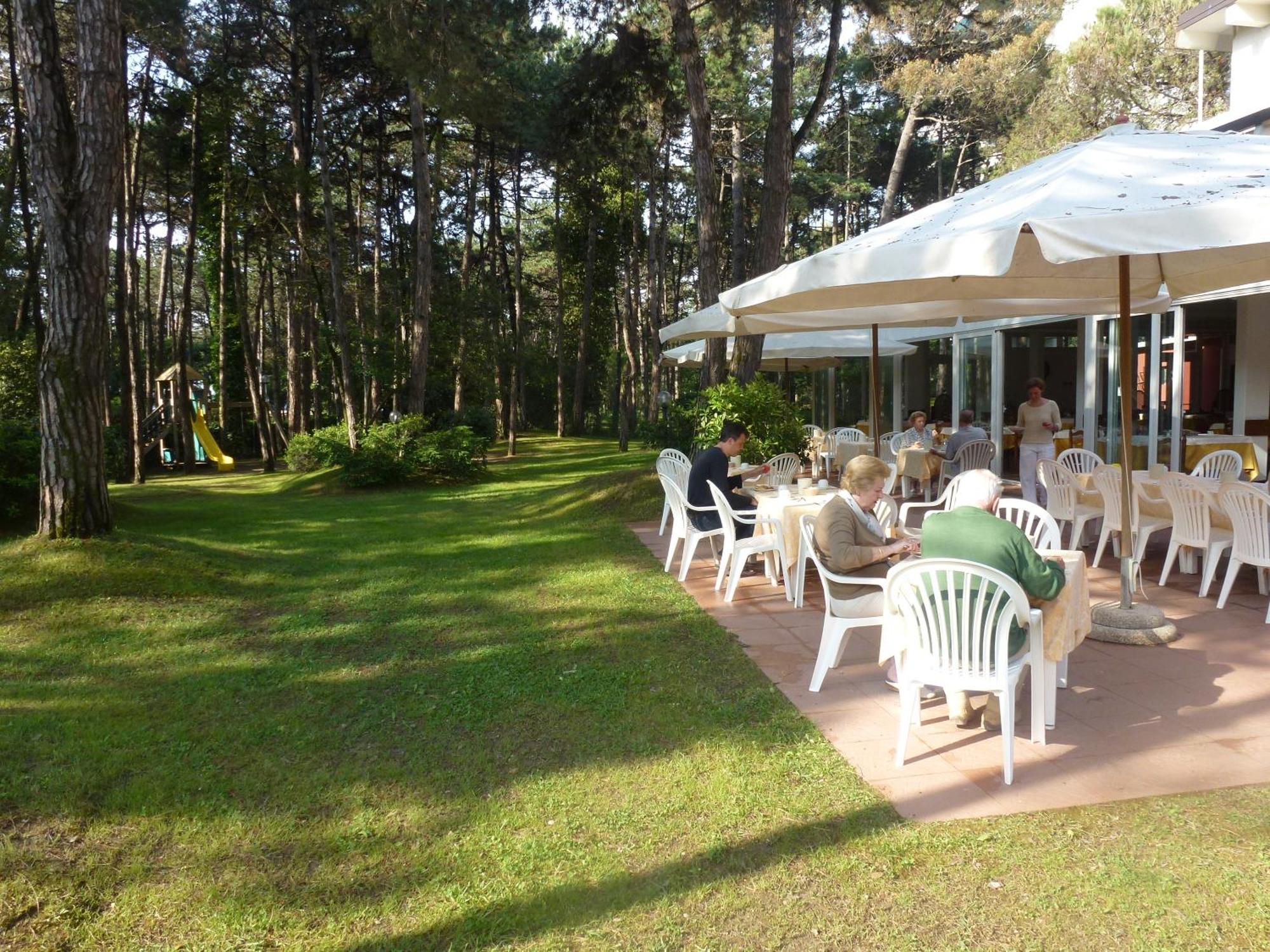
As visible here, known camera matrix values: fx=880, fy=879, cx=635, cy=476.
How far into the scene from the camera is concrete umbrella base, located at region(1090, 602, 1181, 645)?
4684 mm

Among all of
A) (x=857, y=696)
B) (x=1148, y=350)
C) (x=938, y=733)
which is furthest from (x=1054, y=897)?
(x=1148, y=350)

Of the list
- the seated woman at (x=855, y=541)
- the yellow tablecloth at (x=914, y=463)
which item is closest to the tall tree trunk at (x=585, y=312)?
the yellow tablecloth at (x=914, y=463)

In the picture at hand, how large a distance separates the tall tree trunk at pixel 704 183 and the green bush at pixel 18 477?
7726 millimetres

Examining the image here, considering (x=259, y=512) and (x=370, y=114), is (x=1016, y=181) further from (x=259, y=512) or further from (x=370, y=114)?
(x=370, y=114)

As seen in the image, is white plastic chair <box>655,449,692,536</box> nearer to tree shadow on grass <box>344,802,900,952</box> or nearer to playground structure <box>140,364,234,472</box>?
tree shadow on grass <box>344,802,900,952</box>

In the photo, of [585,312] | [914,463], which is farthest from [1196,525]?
[585,312]

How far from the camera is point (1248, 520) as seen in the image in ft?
17.1

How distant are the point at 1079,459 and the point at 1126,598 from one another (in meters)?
3.70

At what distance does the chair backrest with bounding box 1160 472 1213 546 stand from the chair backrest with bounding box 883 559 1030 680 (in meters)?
3.22

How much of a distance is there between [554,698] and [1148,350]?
36.4ft

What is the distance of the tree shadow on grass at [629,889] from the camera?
249 cm

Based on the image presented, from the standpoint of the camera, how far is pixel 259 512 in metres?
12.7

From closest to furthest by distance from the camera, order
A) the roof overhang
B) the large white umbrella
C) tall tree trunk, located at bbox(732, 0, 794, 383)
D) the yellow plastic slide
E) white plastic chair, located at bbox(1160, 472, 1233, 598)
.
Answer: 1. white plastic chair, located at bbox(1160, 472, 1233, 598)
2. tall tree trunk, located at bbox(732, 0, 794, 383)
3. the large white umbrella
4. the roof overhang
5. the yellow plastic slide

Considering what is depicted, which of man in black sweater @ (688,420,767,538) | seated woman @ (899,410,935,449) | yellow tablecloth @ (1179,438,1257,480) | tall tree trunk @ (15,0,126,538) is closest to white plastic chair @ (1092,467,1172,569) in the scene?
man in black sweater @ (688,420,767,538)
